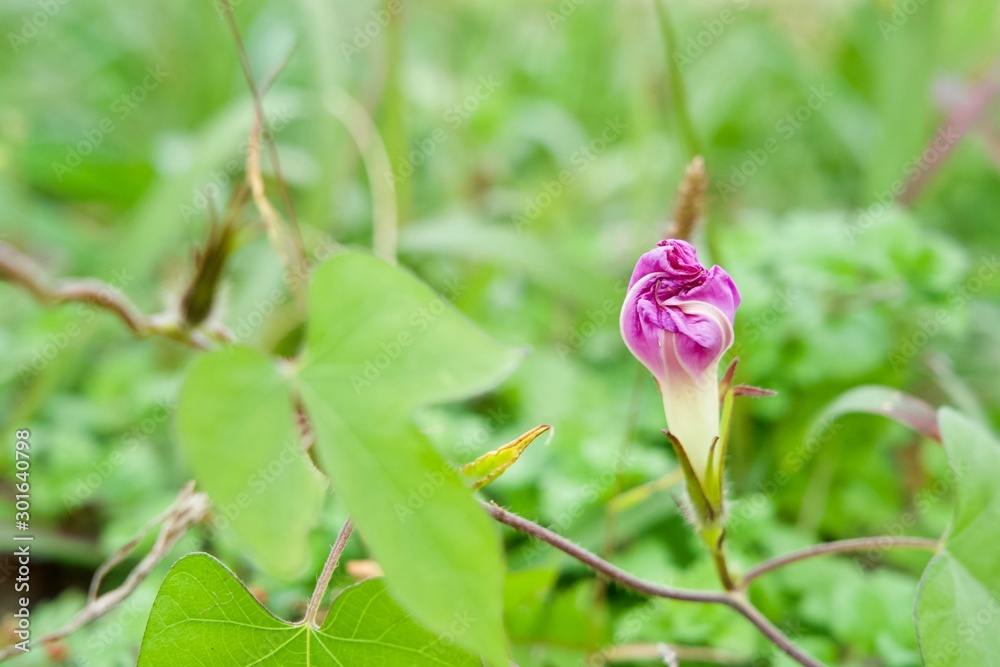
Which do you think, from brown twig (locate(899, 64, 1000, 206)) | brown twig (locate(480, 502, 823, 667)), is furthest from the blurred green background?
brown twig (locate(480, 502, 823, 667))

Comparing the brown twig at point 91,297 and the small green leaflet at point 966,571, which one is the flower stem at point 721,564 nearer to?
the small green leaflet at point 966,571

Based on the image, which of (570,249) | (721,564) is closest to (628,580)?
(721,564)

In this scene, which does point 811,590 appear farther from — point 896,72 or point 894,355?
point 896,72

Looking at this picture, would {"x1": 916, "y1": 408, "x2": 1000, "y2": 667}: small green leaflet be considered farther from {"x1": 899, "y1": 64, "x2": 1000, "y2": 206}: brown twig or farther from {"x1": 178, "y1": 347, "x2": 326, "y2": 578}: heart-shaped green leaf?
{"x1": 899, "y1": 64, "x2": 1000, "y2": 206}: brown twig

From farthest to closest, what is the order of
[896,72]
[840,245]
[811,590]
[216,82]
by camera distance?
[216,82]
[896,72]
[840,245]
[811,590]

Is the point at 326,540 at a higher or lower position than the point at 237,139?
lower

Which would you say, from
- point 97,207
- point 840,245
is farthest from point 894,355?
point 97,207
